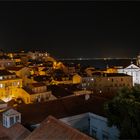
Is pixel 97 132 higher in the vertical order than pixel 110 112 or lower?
lower

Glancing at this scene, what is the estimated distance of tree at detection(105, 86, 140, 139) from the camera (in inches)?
359

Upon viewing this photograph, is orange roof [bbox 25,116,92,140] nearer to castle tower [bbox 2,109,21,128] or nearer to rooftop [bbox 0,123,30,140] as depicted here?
rooftop [bbox 0,123,30,140]

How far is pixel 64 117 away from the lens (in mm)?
13016

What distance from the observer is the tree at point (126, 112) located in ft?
29.9

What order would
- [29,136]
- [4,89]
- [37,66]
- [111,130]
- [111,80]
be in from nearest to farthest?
A: [29,136] → [111,130] → [4,89] → [111,80] → [37,66]

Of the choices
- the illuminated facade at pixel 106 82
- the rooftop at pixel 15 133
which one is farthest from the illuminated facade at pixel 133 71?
the rooftop at pixel 15 133

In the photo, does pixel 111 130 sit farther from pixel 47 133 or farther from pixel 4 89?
pixel 4 89

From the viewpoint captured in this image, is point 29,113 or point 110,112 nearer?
point 110,112

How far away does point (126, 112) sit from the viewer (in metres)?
9.41

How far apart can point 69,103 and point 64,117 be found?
5.67 feet

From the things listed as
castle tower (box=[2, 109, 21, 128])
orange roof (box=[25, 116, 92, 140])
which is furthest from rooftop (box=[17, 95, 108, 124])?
orange roof (box=[25, 116, 92, 140])

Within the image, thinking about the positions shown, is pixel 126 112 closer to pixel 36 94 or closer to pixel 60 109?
pixel 60 109

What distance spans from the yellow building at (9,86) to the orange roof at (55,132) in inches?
797

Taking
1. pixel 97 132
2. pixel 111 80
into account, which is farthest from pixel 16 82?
pixel 97 132
